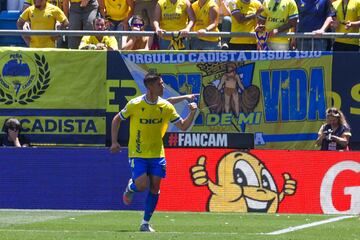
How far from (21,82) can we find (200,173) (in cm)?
391

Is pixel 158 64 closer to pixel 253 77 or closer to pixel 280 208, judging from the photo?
pixel 253 77

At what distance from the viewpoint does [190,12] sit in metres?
18.1

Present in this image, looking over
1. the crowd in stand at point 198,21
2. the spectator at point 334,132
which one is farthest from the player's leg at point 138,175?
the crowd in stand at point 198,21

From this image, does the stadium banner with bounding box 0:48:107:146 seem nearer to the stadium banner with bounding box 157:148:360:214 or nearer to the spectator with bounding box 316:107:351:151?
the stadium banner with bounding box 157:148:360:214

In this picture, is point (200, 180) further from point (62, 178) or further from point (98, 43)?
point (98, 43)

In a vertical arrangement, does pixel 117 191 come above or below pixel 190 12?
below

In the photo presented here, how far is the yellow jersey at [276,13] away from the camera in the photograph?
17750 millimetres

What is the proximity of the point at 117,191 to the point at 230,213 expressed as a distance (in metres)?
1.97

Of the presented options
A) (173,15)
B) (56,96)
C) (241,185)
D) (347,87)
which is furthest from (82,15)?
(347,87)

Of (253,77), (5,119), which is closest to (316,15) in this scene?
(253,77)

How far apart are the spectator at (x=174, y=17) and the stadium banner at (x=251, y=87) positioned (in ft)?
1.54

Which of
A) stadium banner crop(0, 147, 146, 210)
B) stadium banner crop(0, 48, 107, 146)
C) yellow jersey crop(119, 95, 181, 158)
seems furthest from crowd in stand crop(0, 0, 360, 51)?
yellow jersey crop(119, 95, 181, 158)

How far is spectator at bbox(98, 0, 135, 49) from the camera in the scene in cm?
1880

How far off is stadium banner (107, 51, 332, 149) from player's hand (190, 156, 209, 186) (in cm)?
134
